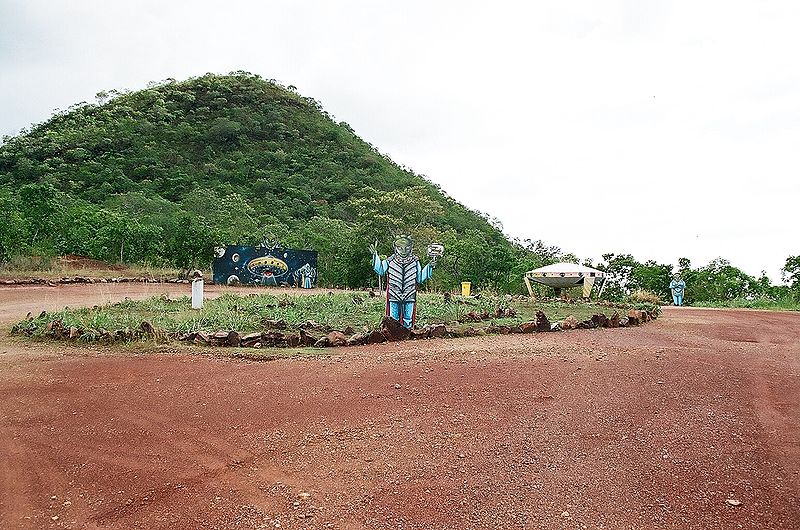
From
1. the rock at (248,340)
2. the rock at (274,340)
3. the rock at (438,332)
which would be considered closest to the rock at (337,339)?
the rock at (274,340)

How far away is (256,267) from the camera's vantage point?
2553cm

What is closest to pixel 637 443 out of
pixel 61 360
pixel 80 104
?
pixel 61 360

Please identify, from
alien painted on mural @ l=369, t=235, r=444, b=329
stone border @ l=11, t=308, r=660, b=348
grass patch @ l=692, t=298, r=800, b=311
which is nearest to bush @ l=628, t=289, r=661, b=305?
grass patch @ l=692, t=298, r=800, b=311

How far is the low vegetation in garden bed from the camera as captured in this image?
8.70m

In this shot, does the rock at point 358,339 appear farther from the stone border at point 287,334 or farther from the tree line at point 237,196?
the tree line at point 237,196

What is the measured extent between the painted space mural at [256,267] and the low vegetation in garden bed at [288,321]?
412 inches

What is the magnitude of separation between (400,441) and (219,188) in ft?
138

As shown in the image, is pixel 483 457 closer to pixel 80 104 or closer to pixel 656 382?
pixel 656 382

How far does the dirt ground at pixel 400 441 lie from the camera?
3.55m

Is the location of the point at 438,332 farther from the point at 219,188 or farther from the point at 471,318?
the point at 219,188

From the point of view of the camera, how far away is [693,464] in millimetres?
4270

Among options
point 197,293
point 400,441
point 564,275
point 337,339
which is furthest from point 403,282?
point 564,275

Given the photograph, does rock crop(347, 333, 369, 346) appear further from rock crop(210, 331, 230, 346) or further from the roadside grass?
rock crop(210, 331, 230, 346)

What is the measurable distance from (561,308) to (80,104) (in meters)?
56.0
